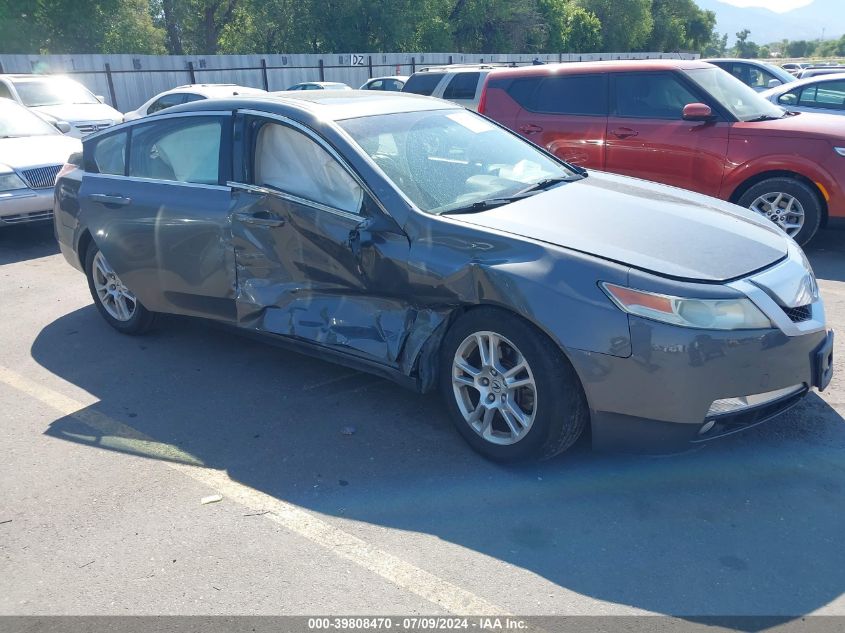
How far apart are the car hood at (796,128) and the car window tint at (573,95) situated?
1458mm

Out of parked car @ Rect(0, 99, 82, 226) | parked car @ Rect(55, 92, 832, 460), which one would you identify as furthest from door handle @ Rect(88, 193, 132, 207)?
parked car @ Rect(0, 99, 82, 226)

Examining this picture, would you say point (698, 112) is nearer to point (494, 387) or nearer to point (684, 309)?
point (684, 309)

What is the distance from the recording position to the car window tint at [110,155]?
5.39 meters

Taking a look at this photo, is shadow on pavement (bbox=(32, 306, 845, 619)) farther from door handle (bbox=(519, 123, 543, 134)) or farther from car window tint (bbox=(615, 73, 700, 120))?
door handle (bbox=(519, 123, 543, 134))

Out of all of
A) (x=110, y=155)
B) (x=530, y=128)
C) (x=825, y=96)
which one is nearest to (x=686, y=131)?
(x=530, y=128)

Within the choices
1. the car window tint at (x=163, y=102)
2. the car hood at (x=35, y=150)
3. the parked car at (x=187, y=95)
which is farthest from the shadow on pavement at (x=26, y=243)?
the car window tint at (x=163, y=102)

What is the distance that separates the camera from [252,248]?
4.47 m

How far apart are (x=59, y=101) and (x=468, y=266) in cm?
1359

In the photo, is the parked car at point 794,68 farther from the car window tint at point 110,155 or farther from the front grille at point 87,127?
the car window tint at point 110,155

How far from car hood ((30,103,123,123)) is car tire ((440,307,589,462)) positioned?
40.4 ft

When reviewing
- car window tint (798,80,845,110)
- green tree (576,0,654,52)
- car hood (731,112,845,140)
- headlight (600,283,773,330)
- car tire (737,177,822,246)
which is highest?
green tree (576,0,654,52)

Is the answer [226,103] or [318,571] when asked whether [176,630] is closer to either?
[318,571]

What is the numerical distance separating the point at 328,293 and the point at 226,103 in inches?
58.4

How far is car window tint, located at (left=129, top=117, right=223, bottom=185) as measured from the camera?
15.6 ft
